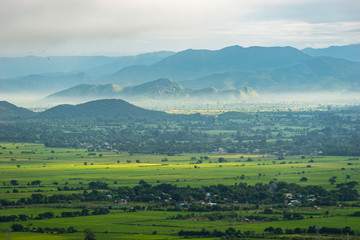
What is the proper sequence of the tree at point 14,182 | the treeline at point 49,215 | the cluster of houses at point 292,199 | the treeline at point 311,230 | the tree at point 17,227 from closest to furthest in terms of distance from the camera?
the treeline at point 311,230 → the tree at point 17,227 → the treeline at point 49,215 → the cluster of houses at point 292,199 → the tree at point 14,182

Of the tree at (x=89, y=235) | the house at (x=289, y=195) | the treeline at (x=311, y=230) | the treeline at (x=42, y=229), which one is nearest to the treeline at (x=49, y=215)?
the treeline at (x=42, y=229)

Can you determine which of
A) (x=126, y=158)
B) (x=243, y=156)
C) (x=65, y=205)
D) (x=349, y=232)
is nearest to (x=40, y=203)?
(x=65, y=205)

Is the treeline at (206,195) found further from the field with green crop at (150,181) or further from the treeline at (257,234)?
the treeline at (257,234)

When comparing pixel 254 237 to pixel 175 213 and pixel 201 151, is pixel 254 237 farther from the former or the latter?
pixel 201 151

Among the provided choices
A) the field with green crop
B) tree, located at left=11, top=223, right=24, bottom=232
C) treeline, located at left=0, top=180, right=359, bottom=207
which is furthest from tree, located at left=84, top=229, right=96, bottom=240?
treeline, located at left=0, top=180, right=359, bottom=207

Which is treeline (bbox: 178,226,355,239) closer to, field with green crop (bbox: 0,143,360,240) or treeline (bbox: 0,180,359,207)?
field with green crop (bbox: 0,143,360,240)

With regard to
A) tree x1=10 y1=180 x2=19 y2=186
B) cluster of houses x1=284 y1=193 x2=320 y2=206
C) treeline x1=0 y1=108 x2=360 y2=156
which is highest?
treeline x1=0 y1=108 x2=360 y2=156
